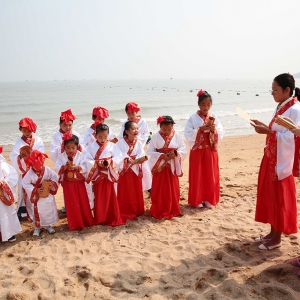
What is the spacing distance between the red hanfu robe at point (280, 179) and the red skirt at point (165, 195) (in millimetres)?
1818

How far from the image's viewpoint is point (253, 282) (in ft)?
11.6

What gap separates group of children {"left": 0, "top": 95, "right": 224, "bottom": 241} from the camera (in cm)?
507

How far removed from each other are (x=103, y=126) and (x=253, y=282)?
3204mm

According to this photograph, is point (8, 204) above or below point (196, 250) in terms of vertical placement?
above

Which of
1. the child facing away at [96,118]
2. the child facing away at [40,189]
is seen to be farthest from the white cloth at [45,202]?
the child facing away at [96,118]

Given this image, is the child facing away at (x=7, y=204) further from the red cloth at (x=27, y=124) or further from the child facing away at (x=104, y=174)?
the child facing away at (x=104, y=174)

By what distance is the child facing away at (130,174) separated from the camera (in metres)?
5.46

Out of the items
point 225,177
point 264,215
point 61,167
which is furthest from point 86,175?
point 225,177

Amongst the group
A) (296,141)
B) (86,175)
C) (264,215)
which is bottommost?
(264,215)

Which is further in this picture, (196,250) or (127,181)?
(127,181)

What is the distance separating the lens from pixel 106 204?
5383mm

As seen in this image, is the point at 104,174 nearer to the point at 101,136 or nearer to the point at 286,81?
the point at 101,136

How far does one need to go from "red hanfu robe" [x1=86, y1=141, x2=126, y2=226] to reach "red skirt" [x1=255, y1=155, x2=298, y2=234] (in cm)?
240

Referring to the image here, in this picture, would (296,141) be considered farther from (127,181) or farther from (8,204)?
(8,204)
